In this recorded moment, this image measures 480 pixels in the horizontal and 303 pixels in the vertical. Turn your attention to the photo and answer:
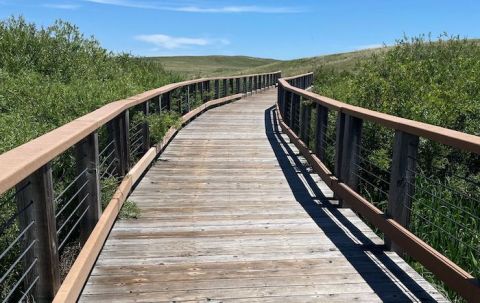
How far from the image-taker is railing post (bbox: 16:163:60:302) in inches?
100.0

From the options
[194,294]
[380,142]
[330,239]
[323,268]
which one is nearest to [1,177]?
[194,294]

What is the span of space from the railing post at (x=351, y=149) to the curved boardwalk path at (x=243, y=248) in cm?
37

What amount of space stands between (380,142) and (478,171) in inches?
62.1

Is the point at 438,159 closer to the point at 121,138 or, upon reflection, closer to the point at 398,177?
the point at 398,177

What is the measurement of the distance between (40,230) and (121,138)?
9.41 ft

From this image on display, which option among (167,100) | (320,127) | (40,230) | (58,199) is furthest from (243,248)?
(167,100)

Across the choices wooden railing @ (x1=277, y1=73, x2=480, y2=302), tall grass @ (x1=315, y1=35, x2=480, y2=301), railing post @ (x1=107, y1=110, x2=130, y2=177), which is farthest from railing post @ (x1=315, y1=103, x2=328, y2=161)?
railing post @ (x1=107, y1=110, x2=130, y2=177)

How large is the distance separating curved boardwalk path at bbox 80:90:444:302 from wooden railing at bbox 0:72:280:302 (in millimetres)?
245

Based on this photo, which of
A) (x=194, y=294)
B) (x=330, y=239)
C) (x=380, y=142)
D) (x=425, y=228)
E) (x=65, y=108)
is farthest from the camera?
(x=380, y=142)

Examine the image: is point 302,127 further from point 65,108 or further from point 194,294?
point 194,294

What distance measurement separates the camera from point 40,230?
2.60 metres

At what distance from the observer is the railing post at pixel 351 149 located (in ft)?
16.7

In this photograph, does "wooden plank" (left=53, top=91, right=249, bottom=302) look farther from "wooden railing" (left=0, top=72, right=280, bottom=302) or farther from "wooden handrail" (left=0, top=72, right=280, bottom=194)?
"wooden handrail" (left=0, top=72, right=280, bottom=194)

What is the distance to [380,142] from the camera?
8.19 metres
